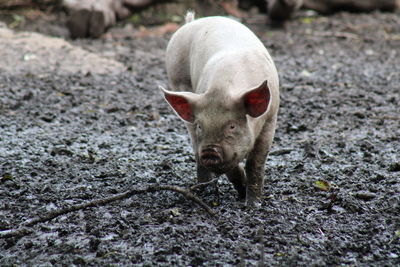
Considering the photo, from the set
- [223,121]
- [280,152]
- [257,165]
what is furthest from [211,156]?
[280,152]

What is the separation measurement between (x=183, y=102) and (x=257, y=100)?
0.52 m

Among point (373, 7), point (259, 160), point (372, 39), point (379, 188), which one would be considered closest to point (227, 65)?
point (259, 160)

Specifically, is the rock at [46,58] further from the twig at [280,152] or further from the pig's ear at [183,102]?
the pig's ear at [183,102]

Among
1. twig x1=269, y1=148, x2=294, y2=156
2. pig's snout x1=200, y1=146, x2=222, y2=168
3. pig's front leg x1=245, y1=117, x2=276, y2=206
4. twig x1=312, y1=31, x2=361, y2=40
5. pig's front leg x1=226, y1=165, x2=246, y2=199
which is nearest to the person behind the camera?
pig's snout x1=200, y1=146, x2=222, y2=168

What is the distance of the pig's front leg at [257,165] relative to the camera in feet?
15.0

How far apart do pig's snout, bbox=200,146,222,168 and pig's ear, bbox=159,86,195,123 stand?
1.29 ft

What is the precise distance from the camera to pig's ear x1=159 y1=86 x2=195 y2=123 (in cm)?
418

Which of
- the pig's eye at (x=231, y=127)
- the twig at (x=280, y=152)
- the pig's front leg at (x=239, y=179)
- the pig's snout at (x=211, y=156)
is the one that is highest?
the pig's eye at (x=231, y=127)

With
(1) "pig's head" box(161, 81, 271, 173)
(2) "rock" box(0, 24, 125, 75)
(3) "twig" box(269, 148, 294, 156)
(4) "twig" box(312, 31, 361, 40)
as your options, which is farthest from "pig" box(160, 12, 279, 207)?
(4) "twig" box(312, 31, 361, 40)

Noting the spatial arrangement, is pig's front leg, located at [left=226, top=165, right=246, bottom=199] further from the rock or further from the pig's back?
the rock

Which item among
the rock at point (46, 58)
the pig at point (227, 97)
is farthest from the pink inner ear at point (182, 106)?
the rock at point (46, 58)

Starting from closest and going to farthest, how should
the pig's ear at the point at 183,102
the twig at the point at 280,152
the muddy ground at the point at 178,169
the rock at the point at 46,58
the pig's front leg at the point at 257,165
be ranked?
the muddy ground at the point at 178,169
the pig's ear at the point at 183,102
the pig's front leg at the point at 257,165
the twig at the point at 280,152
the rock at the point at 46,58

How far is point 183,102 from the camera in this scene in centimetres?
421

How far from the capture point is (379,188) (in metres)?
4.79
